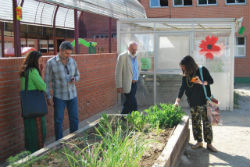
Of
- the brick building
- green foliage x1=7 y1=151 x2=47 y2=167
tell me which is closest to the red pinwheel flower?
green foliage x1=7 y1=151 x2=47 y2=167

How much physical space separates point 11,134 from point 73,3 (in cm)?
384

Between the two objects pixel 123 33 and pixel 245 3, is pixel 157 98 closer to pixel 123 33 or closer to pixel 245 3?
pixel 123 33

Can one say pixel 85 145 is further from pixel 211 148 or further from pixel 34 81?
pixel 211 148

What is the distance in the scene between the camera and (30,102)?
4879mm

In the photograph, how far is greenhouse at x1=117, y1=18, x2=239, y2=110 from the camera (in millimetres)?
9477

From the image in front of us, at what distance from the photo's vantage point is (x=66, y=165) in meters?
3.75

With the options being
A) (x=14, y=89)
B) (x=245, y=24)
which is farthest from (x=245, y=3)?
(x=14, y=89)

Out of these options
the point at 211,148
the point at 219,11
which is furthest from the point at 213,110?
the point at 219,11

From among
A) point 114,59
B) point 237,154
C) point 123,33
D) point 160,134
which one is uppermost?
point 123,33

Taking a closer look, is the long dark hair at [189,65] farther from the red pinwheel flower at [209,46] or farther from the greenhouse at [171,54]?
the greenhouse at [171,54]

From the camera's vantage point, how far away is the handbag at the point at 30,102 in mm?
4863

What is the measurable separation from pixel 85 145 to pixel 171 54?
6092mm

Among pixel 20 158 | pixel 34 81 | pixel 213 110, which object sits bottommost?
pixel 20 158

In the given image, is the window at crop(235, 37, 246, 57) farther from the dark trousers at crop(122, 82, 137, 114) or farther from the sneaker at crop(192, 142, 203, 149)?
the sneaker at crop(192, 142, 203, 149)
